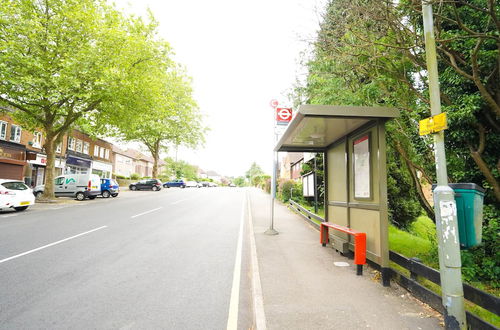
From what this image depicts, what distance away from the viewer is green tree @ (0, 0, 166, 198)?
14898mm

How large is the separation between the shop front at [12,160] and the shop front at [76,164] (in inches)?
307

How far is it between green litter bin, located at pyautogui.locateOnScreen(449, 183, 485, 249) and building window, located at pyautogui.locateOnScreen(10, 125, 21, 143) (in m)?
33.0

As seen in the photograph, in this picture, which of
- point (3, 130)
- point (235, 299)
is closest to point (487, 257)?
point (235, 299)

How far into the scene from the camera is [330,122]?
5848 mm

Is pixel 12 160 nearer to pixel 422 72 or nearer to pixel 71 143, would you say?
pixel 71 143

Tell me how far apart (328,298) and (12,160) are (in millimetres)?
30359

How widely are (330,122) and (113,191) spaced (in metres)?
24.1

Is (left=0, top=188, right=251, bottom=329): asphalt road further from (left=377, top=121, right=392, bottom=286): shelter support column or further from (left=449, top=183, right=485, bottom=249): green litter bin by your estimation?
(left=449, top=183, right=485, bottom=249): green litter bin

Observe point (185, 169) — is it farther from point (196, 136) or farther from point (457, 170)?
point (457, 170)

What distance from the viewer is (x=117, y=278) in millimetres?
5195

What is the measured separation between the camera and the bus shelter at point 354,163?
5172 mm

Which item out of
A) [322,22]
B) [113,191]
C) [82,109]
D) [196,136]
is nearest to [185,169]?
[196,136]

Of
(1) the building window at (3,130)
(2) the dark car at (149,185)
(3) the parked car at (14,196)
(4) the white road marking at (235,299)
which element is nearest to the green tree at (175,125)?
(2) the dark car at (149,185)

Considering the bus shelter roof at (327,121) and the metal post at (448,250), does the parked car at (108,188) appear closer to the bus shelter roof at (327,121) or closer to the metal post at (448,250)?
the bus shelter roof at (327,121)
